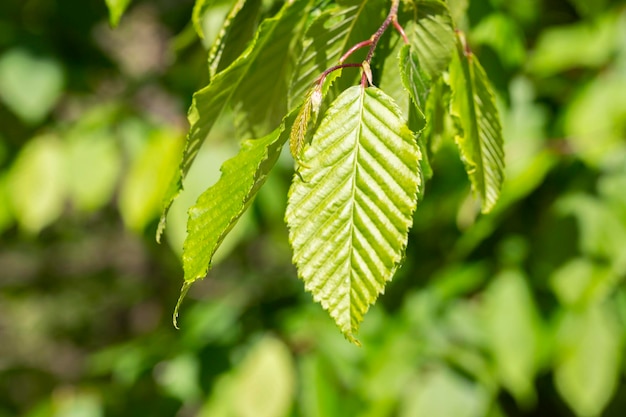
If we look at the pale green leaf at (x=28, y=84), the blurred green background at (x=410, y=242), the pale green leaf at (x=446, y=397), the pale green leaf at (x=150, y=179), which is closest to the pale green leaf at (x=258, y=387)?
the blurred green background at (x=410, y=242)

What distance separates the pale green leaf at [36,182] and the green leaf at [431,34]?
1117mm

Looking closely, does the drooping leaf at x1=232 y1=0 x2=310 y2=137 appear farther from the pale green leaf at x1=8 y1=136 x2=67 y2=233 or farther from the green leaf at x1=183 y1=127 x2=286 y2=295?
the pale green leaf at x1=8 y1=136 x2=67 y2=233

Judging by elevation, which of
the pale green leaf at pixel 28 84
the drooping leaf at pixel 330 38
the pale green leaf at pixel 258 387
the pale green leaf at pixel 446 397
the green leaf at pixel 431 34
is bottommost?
the pale green leaf at pixel 446 397

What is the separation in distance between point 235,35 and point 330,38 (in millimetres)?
120

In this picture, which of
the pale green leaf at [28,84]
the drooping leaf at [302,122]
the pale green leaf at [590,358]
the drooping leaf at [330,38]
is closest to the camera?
the drooping leaf at [302,122]

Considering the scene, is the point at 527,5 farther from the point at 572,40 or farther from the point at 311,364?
the point at 311,364

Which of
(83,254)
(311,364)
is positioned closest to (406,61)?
(311,364)

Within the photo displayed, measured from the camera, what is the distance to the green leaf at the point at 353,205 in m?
0.49

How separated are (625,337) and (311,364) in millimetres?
643

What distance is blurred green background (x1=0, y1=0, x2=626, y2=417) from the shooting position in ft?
4.62

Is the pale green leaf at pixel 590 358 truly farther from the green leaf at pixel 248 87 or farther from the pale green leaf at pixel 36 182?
the pale green leaf at pixel 36 182

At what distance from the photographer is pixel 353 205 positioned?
0.50 metres

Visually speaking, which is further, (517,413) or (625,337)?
(517,413)

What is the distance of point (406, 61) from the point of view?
554 mm
